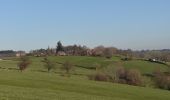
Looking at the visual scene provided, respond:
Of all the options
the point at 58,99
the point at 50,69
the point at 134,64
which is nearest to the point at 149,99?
the point at 58,99

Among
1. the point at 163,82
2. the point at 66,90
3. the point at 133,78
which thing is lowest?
the point at 163,82

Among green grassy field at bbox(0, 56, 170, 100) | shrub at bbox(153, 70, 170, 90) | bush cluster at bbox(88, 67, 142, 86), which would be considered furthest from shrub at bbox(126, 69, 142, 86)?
green grassy field at bbox(0, 56, 170, 100)

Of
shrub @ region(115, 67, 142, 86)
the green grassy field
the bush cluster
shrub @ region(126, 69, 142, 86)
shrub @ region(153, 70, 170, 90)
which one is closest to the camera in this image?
the green grassy field

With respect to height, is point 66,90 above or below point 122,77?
above

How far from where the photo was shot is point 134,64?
127562mm

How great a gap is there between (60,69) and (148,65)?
29.1 m

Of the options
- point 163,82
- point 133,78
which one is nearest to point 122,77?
point 133,78

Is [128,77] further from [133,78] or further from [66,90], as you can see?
[66,90]

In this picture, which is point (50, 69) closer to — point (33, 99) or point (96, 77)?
point (96, 77)

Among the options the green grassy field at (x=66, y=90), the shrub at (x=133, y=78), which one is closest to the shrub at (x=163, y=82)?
the shrub at (x=133, y=78)

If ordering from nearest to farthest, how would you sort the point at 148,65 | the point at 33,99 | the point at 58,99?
the point at 33,99, the point at 58,99, the point at 148,65

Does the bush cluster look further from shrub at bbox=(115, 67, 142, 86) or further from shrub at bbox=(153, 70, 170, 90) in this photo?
shrub at bbox=(153, 70, 170, 90)

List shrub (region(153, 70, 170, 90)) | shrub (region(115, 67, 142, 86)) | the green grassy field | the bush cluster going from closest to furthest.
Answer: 1. the green grassy field
2. shrub (region(153, 70, 170, 90))
3. shrub (region(115, 67, 142, 86))
4. the bush cluster

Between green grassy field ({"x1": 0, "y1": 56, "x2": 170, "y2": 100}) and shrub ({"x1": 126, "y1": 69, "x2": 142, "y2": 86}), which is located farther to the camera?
shrub ({"x1": 126, "y1": 69, "x2": 142, "y2": 86})
